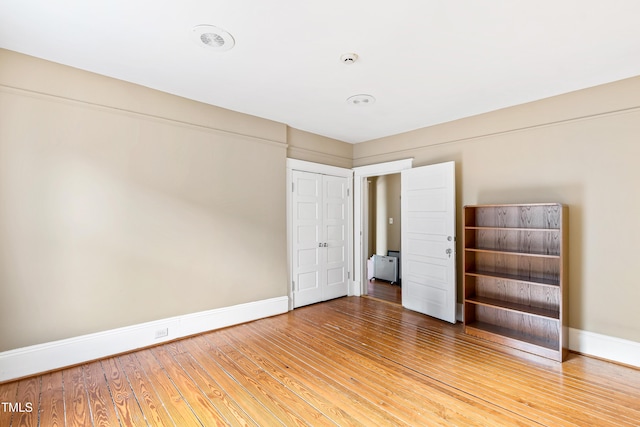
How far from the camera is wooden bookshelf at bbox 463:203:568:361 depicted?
291cm

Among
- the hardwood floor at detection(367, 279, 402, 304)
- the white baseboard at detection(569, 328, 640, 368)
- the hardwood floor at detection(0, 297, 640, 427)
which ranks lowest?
the hardwood floor at detection(367, 279, 402, 304)

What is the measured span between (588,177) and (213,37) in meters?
3.61

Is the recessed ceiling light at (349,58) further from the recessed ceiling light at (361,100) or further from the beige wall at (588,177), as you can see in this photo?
the beige wall at (588,177)

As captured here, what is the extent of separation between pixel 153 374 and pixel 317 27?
304cm

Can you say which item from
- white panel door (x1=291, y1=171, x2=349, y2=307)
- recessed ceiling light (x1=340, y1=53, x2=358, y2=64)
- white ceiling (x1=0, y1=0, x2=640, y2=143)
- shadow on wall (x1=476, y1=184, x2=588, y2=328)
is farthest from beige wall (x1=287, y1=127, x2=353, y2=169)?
shadow on wall (x1=476, y1=184, x2=588, y2=328)

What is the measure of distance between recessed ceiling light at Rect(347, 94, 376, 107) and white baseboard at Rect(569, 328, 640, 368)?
314cm

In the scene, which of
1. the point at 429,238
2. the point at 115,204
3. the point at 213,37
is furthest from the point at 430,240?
the point at 115,204

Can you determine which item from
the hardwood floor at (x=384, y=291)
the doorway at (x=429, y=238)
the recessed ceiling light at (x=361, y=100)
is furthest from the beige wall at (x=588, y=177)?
the hardwood floor at (x=384, y=291)

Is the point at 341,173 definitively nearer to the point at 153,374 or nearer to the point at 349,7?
the point at 349,7

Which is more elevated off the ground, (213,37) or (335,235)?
(213,37)

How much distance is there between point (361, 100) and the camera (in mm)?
3270

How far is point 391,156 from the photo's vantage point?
462 centimetres

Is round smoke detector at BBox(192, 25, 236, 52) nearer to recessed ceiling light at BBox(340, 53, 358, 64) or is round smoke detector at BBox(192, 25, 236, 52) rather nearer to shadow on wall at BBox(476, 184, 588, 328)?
recessed ceiling light at BBox(340, 53, 358, 64)

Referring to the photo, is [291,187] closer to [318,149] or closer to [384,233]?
[318,149]
